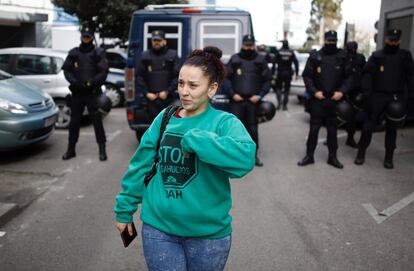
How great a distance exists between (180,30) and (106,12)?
9651mm

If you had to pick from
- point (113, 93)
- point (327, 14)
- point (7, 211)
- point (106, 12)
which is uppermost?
point (327, 14)

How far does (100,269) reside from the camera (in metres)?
3.81

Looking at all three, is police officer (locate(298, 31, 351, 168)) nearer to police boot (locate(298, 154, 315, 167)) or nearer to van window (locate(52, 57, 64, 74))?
police boot (locate(298, 154, 315, 167))

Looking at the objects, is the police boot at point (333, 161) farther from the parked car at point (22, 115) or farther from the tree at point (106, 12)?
the tree at point (106, 12)

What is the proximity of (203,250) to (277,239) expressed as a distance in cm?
229

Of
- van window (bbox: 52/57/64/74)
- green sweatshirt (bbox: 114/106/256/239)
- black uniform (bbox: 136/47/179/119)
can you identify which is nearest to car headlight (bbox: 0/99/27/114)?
black uniform (bbox: 136/47/179/119)

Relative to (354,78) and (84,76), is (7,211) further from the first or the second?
(354,78)

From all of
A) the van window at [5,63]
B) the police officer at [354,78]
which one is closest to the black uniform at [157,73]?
the police officer at [354,78]

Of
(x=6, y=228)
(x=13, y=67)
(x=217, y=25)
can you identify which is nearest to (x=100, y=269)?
(x=6, y=228)

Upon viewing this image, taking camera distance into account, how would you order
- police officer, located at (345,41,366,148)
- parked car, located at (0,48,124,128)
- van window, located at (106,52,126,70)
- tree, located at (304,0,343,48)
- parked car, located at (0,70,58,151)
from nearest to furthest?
parked car, located at (0,70,58,151) → police officer, located at (345,41,366,148) → parked car, located at (0,48,124,128) → van window, located at (106,52,126,70) → tree, located at (304,0,343,48)

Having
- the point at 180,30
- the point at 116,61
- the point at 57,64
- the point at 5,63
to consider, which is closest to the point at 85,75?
the point at 180,30

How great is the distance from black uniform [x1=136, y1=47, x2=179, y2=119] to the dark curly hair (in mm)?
4747

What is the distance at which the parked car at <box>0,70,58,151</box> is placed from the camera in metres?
6.84

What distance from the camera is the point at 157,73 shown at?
7141mm
